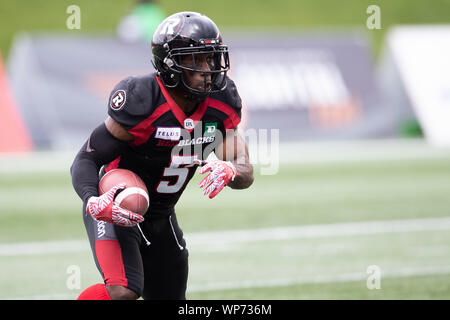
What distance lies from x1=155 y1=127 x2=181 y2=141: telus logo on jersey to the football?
0.90ft

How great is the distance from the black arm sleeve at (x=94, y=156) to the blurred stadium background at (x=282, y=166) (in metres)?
2.09

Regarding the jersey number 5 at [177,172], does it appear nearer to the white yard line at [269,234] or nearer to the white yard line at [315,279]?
the white yard line at [315,279]

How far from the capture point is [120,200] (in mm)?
3971

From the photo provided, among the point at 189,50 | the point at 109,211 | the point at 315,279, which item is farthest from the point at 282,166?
the point at 109,211

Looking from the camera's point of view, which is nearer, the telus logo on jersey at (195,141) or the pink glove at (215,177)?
the pink glove at (215,177)

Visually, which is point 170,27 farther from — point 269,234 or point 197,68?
point 269,234

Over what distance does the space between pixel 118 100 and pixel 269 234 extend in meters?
4.55

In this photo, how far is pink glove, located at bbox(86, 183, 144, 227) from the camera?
12.5ft

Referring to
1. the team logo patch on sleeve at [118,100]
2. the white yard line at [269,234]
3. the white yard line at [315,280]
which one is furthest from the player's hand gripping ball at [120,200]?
the white yard line at [269,234]

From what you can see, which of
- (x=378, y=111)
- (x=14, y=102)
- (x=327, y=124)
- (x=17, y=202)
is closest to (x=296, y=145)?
(x=327, y=124)

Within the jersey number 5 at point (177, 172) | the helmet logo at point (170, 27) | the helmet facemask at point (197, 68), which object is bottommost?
the jersey number 5 at point (177, 172)

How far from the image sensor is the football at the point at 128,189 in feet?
13.1
